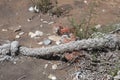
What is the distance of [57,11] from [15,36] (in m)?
0.56

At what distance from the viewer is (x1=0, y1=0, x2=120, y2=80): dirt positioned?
10.5 ft

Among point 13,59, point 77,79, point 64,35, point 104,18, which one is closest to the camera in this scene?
point 77,79

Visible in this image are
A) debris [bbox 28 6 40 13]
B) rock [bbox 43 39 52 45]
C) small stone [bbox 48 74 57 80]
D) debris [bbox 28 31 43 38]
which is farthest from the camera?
debris [bbox 28 6 40 13]

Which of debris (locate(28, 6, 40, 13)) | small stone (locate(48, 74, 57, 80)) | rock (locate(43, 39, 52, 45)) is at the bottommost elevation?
small stone (locate(48, 74, 57, 80))

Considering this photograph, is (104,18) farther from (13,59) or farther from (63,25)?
(13,59)

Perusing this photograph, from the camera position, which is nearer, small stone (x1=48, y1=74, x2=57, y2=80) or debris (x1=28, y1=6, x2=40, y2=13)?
small stone (x1=48, y1=74, x2=57, y2=80)

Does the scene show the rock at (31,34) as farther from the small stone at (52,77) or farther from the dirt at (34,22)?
the small stone at (52,77)

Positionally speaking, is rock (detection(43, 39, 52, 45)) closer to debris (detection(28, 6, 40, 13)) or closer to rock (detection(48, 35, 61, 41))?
rock (detection(48, 35, 61, 41))

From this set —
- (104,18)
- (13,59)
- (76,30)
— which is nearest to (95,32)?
(76,30)

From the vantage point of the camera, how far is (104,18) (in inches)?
148

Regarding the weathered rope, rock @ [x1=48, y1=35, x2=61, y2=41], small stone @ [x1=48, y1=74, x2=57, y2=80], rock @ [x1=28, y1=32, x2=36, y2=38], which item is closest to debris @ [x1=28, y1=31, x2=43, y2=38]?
rock @ [x1=28, y1=32, x2=36, y2=38]

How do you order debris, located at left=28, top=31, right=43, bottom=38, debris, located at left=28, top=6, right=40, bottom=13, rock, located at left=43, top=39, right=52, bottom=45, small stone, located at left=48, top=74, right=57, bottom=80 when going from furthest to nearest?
debris, located at left=28, top=6, right=40, bottom=13, debris, located at left=28, top=31, right=43, bottom=38, rock, located at left=43, top=39, right=52, bottom=45, small stone, located at left=48, top=74, right=57, bottom=80

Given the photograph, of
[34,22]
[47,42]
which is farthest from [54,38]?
[34,22]

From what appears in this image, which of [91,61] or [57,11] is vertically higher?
[57,11]
